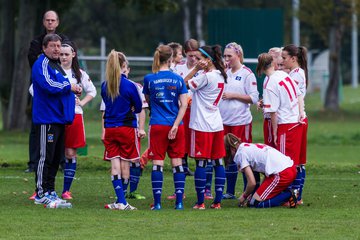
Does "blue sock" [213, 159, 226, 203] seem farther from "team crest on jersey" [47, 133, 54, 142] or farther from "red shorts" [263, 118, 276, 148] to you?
"team crest on jersey" [47, 133, 54, 142]

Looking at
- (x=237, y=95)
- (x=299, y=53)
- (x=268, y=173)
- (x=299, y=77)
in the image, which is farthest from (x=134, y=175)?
(x=299, y=53)

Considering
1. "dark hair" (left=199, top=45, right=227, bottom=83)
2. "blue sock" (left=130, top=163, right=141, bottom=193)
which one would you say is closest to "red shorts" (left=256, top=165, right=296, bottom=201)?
"dark hair" (left=199, top=45, right=227, bottom=83)

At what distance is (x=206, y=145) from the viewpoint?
12.6m

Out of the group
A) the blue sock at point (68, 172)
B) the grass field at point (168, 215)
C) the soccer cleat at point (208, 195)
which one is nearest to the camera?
the grass field at point (168, 215)

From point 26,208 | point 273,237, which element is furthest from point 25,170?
point 273,237

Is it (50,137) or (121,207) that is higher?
(50,137)

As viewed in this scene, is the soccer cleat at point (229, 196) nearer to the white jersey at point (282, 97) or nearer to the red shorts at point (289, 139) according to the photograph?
the red shorts at point (289, 139)

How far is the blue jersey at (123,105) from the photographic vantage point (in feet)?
40.8

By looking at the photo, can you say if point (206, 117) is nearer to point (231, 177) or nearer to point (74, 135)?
point (231, 177)

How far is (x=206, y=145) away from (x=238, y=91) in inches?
56.2

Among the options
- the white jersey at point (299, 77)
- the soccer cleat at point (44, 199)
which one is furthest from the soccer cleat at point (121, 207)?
the white jersey at point (299, 77)

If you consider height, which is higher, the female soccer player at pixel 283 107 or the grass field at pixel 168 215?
the female soccer player at pixel 283 107

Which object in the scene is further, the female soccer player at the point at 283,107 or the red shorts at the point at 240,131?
the red shorts at the point at 240,131

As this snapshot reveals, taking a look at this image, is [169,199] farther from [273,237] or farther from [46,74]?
[273,237]
